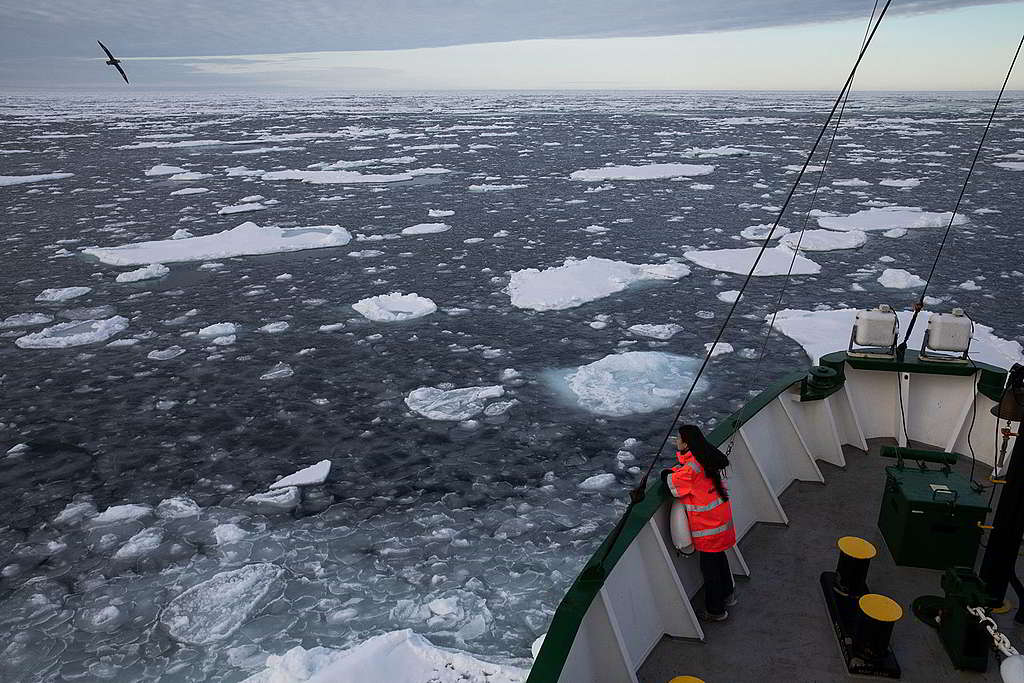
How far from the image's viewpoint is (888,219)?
16234 millimetres

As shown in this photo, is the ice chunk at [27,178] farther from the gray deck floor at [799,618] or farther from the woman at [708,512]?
the gray deck floor at [799,618]

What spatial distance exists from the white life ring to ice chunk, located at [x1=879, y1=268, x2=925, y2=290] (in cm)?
966

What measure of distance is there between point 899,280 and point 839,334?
3091mm

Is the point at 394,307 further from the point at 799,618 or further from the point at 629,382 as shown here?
the point at 799,618

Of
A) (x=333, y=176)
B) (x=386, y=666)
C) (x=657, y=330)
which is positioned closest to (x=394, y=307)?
(x=657, y=330)

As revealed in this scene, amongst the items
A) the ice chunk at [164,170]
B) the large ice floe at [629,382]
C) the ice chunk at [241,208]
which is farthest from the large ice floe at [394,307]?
the ice chunk at [164,170]

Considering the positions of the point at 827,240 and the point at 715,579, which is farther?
the point at 827,240

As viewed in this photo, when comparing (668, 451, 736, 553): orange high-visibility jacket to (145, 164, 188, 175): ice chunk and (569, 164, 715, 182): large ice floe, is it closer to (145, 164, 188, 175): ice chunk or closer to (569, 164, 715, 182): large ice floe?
(569, 164, 715, 182): large ice floe

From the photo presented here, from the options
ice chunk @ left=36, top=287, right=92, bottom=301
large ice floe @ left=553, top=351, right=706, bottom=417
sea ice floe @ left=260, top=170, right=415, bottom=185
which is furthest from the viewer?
sea ice floe @ left=260, top=170, right=415, bottom=185

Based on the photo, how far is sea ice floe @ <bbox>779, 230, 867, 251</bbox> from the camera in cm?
1397

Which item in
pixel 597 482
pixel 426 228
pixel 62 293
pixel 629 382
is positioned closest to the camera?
pixel 597 482

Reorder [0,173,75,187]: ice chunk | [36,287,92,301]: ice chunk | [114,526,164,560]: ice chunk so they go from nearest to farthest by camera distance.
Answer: [114,526,164,560]: ice chunk < [36,287,92,301]: ice chunk < [0,173,75,187]: ice chunk

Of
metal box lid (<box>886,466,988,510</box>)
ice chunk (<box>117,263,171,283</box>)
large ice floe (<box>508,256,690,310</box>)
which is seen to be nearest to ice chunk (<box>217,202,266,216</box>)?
→ ice chunk (<box>117,263,171,283</box>)

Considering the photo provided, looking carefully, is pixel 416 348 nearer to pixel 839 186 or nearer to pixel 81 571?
pixel 81 571
